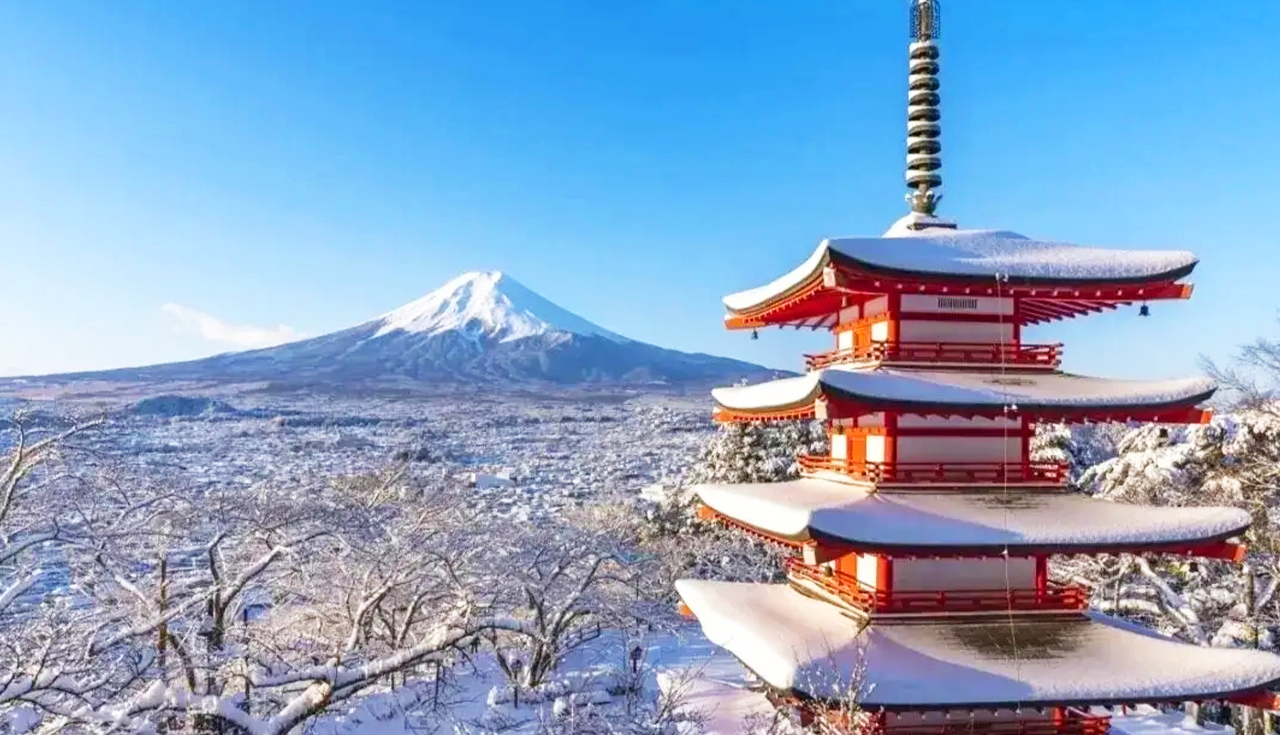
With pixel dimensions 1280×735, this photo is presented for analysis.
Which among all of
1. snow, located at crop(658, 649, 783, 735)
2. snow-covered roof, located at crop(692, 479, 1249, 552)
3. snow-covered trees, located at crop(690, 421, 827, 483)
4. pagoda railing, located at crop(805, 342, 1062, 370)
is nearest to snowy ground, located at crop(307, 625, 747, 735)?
snow, located at crop(658, 649, 783, 735)

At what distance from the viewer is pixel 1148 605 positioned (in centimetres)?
1958

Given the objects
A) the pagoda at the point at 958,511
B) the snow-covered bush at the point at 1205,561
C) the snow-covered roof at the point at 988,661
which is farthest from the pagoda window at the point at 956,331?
the snow-covered bush at the point at 1205,561

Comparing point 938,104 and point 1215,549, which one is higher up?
point 938,104

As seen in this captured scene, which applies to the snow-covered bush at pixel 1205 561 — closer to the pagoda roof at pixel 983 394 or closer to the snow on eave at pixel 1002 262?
the pagoda roof at pixel 983 394

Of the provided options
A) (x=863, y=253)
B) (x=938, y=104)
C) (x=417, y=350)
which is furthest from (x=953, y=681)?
(x=417, y=350)

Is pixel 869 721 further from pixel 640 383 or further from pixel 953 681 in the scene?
pixel 640 383

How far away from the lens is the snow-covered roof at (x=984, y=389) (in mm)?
8711

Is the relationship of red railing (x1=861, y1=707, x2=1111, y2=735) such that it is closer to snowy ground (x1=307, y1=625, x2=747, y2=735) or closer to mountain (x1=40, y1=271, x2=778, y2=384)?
snowy ground (x1=307, y1=625, x2=747, y2=735)

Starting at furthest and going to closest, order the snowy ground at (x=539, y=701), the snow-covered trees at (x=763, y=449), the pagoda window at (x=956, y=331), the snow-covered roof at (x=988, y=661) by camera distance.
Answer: the snow-covered trees at (x=763, y=449) → the snowy ground at (x=539, y=701) → the pagoda window at (x=956, y=331) → the snow-covered roof at (x=988, y=661)

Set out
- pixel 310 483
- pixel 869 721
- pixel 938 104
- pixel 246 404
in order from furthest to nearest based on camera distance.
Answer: pixel 246 404 → pixel 310 483 → pixel 938 104 → pixel 869 721

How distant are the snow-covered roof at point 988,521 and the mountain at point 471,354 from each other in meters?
114

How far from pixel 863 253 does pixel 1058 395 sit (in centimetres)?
259

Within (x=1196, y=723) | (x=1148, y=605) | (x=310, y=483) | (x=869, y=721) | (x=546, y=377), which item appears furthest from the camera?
(x=546, y=377)

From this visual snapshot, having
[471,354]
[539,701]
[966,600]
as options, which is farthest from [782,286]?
[471,354]
